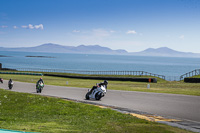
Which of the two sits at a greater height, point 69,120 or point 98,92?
point 98,92

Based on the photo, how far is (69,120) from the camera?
424 inches

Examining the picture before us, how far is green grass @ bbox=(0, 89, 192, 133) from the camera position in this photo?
8.88 meters

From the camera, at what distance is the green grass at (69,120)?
8875 millimetres

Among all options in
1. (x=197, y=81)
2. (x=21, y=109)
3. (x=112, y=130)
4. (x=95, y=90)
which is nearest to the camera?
(x=112, y=130)

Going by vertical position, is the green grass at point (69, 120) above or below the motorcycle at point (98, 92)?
below

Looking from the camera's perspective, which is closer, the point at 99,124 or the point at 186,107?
the point at 99,124

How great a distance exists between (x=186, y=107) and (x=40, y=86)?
1379cm

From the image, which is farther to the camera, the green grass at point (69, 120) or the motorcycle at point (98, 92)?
the motorcycle at point (98, 92)

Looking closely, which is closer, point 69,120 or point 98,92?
point 69,120

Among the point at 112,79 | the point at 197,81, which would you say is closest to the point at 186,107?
the point at 197,81

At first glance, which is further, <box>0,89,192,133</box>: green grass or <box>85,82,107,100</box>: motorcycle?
<box>85,82,107,100</box>: motorcycle

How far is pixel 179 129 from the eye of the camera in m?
9.07

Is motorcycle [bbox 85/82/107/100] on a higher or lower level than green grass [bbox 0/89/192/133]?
higher

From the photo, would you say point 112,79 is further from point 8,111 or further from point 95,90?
point 8,111
